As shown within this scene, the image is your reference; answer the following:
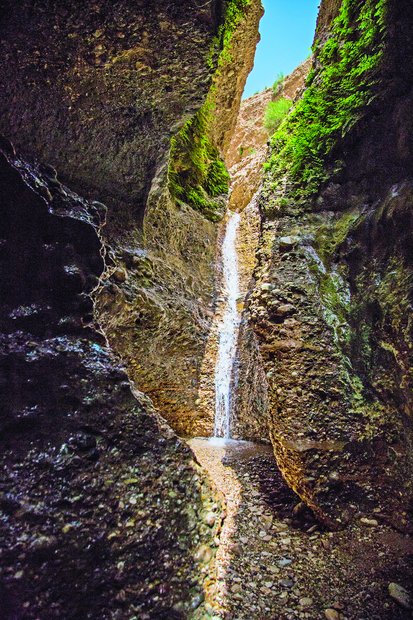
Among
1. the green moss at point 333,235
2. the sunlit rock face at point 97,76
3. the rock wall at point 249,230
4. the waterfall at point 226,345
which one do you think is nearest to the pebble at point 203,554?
the rock wall at point 249,230

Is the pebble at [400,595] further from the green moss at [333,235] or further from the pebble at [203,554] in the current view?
the green moss at [333,235]

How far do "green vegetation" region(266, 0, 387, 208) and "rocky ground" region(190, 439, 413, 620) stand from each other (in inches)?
149

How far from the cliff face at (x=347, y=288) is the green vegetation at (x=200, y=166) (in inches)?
133

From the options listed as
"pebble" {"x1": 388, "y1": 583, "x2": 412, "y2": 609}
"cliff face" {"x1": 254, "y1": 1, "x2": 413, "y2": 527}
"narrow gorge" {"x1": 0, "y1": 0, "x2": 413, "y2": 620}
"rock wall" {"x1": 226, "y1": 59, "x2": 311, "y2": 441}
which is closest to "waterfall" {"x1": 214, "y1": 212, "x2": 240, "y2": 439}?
"rock wall" {"x1": 226, "y1": 59, "x2": 311, "y2": 441}

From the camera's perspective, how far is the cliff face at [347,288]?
Answer: 2.71 m

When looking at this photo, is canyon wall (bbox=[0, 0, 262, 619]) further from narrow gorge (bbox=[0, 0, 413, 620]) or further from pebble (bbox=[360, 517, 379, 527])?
pebble (bbox=[360, 517, 379, 527])

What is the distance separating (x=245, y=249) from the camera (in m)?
9.53

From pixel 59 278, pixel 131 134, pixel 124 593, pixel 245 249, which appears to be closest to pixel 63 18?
pixel 131 134

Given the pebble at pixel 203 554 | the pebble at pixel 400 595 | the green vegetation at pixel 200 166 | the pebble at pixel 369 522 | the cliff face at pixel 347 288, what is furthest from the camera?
the green vegetation at pixel 200 166

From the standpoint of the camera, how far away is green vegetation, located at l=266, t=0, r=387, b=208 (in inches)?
141

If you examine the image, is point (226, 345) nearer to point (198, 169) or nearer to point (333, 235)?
point (333, 235)

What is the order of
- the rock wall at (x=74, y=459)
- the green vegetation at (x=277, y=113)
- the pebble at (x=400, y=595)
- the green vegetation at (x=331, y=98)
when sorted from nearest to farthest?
1. the rock wall at (x=74, y=459)
2. the pebble at (x=400, y=595)
3. the green vegetation at (x=331, y=98)
4. the green vegetation at (x=277, y=113)

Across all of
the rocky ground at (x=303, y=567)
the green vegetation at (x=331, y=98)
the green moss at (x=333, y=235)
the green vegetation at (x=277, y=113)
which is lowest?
the rocky ground at (x=303, y=567)

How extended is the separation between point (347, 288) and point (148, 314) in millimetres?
2942
